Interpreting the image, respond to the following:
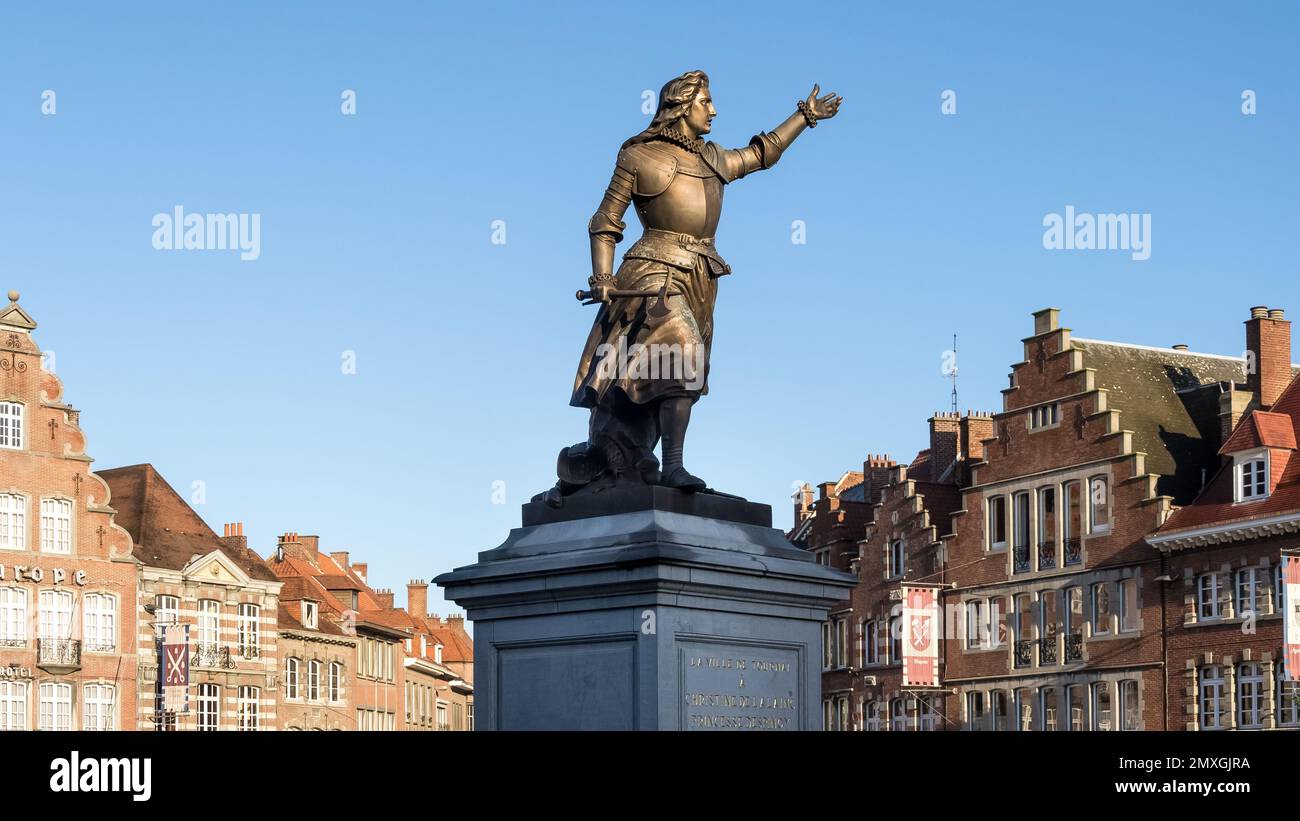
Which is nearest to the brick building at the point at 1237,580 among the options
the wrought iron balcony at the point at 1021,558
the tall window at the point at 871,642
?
the wrought iron balcony at the point at 1021,558

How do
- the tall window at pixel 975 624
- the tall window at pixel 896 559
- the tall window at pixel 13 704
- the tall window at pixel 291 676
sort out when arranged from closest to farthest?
the tall window at pixel 975 624, the tall window at pixel 896 559, the tall window at pixel 13 704, the tall window at pixel 291 676

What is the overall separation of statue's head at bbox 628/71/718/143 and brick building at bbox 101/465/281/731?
53614 mm

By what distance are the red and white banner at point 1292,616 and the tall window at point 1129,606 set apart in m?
7.00

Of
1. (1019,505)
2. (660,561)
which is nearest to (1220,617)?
(1019,505)

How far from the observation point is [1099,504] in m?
53.9

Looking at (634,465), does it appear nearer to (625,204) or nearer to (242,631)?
(625,204)

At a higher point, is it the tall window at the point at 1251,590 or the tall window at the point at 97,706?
the tall window at the point at 1251,590

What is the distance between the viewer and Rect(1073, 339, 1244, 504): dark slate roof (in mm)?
53906

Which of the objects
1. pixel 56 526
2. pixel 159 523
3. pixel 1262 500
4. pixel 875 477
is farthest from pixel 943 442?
pixel 56 526

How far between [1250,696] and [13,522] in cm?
3518

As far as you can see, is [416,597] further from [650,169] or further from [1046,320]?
[650,169]

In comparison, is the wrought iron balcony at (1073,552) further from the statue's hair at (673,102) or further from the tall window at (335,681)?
the statue's hair at (673,102)

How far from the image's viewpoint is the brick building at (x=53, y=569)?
63438 millimetres

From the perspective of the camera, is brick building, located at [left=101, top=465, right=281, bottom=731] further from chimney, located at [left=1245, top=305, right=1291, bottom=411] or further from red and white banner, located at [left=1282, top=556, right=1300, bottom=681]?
red and white banner, located at [left=1282, top=556, right=1300, bottom=681]
